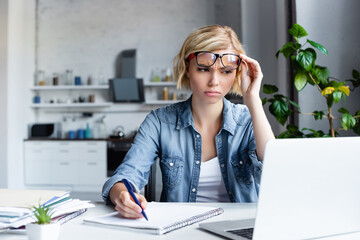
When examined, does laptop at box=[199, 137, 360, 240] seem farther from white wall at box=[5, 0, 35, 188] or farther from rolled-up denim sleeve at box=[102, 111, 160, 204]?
white wall at box=[5, 0, 35, 188]

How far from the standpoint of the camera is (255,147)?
1.58 meters

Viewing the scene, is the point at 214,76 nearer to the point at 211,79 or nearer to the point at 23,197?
the point at 211,79

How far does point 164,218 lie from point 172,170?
54 centimetres

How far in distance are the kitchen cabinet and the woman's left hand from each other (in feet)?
14.7

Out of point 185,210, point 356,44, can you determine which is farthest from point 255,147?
point 356,44

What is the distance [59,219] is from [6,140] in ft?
16.2

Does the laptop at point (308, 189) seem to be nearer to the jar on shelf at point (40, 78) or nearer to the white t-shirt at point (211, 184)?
the white t-shirt at point (211, 184)

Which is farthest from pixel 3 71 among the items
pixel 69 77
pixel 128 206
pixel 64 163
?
pixel 128 206

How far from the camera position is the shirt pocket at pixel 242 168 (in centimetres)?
155

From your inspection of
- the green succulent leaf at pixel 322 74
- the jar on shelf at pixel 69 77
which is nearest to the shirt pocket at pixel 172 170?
the green succulent leaf at pixel 322 74

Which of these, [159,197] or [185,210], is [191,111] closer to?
[159,197]

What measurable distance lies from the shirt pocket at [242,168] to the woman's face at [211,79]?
0.27 metres

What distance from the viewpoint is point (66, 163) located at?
5.94m

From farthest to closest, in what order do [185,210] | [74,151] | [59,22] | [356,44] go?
[59,22] < [74,151] < [356,44] < [185,210]
